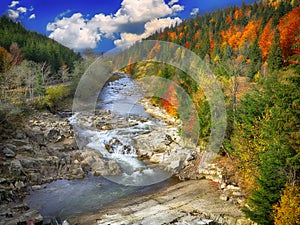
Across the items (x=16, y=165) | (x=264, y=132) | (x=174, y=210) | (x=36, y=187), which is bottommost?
(x=174, y=210)

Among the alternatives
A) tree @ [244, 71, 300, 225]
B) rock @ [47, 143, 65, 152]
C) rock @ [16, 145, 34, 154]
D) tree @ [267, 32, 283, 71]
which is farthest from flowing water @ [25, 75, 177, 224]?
tree @ [267, 32, 283, 71]

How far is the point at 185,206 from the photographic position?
16.1 metres

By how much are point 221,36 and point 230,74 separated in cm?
5703

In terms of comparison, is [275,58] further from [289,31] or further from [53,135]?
[53,135]

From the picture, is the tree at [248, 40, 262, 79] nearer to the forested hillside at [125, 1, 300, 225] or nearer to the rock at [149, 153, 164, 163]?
the forested hillside at [125, 1, 300, 225]

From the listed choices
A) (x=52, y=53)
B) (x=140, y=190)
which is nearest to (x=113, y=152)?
(x=140, y=190)

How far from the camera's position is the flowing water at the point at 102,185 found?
1712cm

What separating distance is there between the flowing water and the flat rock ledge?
132 centimetres

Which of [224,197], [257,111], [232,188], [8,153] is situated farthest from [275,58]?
[8,153]

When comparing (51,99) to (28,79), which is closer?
(28,79)

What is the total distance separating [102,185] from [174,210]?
718 centimetres

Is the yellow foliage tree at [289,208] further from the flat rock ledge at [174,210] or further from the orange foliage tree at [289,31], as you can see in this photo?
the orange foliage tree at [289,31]

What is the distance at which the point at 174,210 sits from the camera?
613 inches

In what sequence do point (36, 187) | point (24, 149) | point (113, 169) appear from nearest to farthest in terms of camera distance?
point (36, 187), point (113, 169), point (24, 149)
